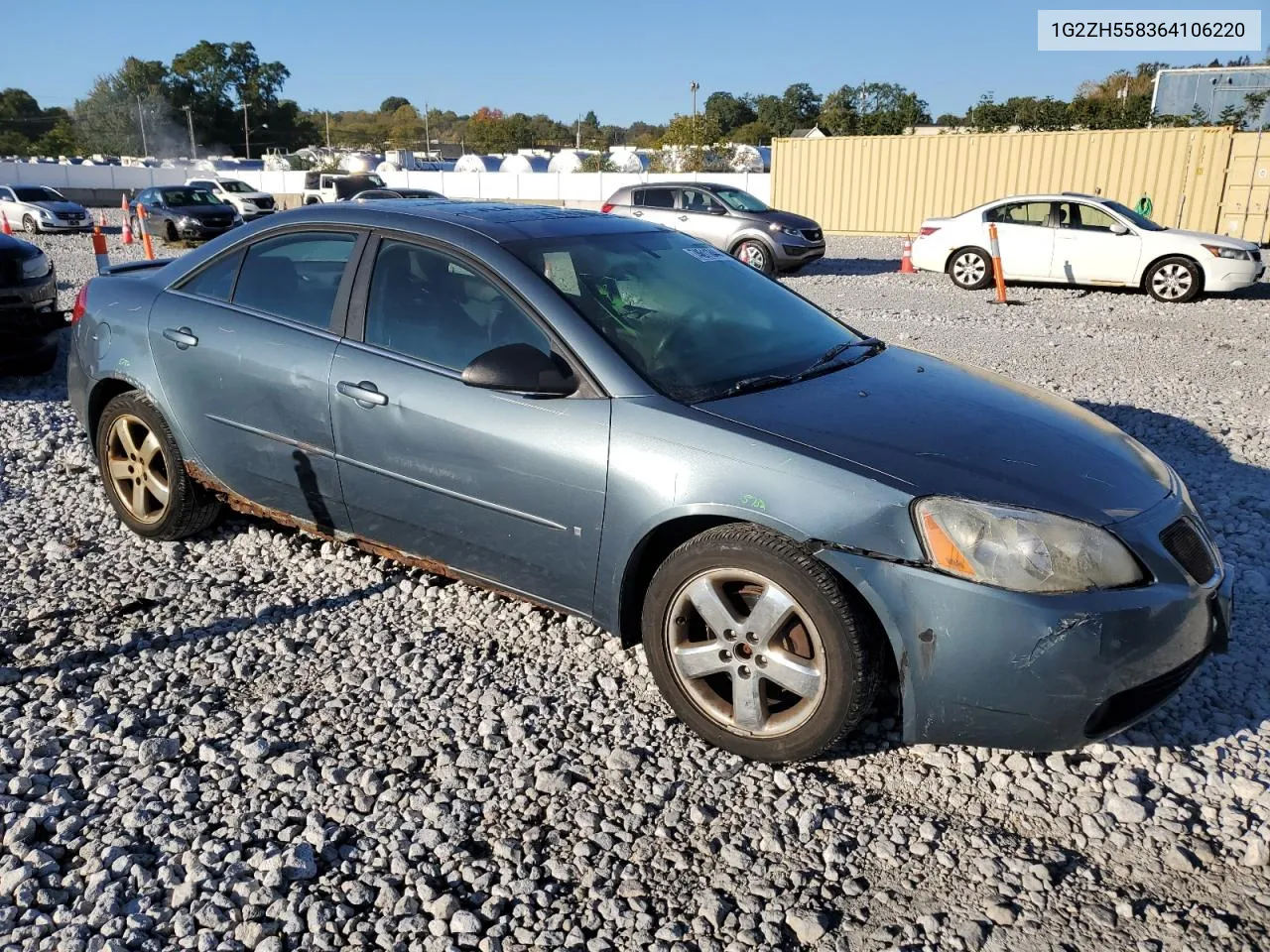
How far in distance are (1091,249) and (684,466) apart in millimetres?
13033

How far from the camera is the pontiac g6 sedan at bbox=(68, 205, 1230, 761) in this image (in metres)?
2.66

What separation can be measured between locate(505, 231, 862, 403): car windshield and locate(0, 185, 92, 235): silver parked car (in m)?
27.8

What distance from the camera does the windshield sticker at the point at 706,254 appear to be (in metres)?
4.18

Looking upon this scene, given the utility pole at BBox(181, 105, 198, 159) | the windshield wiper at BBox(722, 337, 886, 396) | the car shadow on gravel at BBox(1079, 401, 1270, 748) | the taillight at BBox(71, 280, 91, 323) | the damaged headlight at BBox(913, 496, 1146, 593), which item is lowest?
the car shadow on gravel at BBox(1079, 401, 1270, 748)

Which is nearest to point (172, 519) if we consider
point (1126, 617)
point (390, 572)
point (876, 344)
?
point (390, 572)

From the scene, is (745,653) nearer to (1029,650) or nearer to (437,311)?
(1029,650)

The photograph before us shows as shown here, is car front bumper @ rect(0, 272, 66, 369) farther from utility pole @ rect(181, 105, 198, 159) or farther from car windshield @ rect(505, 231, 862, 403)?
utility pole @ rect(181, 105, 198, 159)

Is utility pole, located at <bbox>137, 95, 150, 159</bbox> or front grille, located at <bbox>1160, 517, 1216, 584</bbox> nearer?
front grille, located at <bbox>1160, 517, 1216, 584</bbox>

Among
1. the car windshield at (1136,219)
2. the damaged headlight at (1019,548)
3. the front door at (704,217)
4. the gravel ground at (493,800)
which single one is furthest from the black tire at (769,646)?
the front door at (704,217)

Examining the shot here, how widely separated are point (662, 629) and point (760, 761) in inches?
19.4

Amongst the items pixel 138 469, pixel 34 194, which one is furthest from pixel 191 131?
pixel 138 469

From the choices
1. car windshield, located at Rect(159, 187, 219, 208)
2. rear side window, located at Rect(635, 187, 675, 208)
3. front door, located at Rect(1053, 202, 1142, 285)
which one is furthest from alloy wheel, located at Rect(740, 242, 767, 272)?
car windshield, located at Rect(159, 187, 219, 208)

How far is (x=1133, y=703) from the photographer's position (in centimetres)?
270

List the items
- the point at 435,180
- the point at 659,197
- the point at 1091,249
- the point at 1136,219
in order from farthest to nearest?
the point at 435,180
the point at 659,197
the point at 1091,249
the point at 1136,219
